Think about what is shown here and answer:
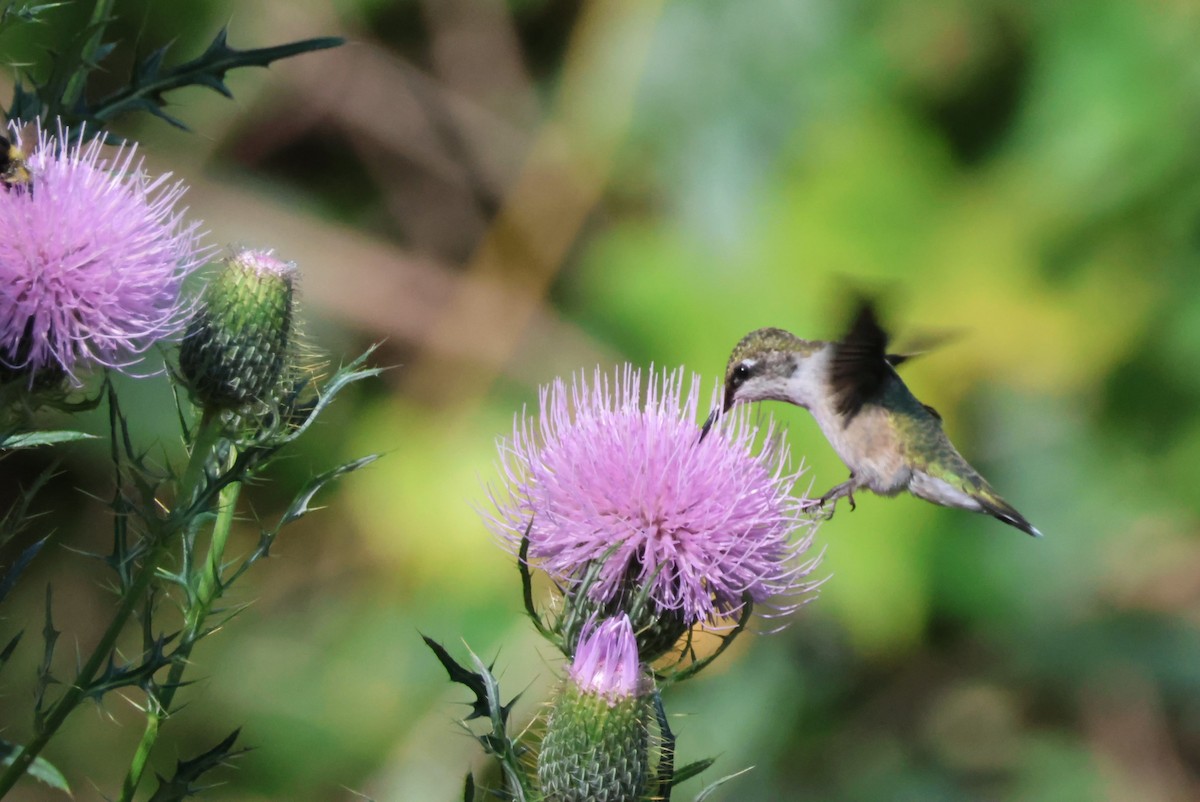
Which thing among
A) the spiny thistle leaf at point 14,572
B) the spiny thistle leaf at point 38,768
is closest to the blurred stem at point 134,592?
the spiny thistle leaf at point 38,768

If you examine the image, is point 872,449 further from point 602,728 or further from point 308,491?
point 308,491

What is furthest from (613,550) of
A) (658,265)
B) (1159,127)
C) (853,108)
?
(1159,127)

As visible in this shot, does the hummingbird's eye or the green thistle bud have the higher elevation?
the hummingbird's eye

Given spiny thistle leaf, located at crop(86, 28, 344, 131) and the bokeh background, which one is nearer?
spiny thistle leaf, located at crop(86, 28, 344, 131)

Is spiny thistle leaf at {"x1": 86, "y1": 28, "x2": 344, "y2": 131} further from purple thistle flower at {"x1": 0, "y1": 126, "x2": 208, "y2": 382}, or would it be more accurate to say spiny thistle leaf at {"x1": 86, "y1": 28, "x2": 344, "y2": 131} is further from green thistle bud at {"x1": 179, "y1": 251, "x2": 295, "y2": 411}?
green thistle bud at {"x1": 179, "y1": 251, "x2": 295, "y2": 411}

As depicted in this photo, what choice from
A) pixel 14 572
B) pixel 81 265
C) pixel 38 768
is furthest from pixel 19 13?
pixel 38 768

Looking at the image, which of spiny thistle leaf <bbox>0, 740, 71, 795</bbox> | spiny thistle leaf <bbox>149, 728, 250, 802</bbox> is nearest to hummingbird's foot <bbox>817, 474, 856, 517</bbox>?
spiny thistle leaf <bbox>149, 728, 250, 802</bbox>

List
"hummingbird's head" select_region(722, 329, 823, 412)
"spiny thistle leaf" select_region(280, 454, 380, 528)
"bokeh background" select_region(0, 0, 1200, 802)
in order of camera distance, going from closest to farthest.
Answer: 1. "spiny thistle leaf" select_region(280, 454, 380, 528)
2. "hummingbird's head" select_region(722, 329, 823, 412)
3. "bokeh background" select_region(0, 0, 1200, 802)

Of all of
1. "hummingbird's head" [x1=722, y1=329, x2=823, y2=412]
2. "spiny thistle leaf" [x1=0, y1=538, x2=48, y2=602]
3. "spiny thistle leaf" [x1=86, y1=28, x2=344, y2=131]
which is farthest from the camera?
"hummingbird's head" [x1=722, y1=329, x2=823, y2=412]
